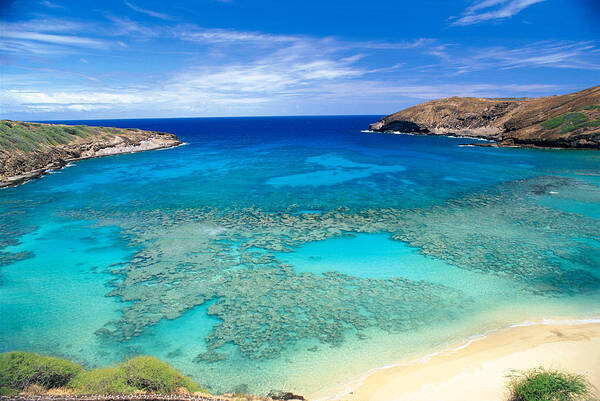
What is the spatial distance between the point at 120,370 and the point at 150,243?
14181mm

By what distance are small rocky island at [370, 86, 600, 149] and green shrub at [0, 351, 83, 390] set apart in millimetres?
89873

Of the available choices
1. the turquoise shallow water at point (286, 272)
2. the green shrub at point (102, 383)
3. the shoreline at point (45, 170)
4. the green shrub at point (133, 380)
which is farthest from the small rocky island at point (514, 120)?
the shoreline at point (45, 170)

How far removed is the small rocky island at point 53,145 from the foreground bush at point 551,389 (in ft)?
185

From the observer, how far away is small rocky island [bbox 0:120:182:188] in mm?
48084

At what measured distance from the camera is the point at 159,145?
8725cm

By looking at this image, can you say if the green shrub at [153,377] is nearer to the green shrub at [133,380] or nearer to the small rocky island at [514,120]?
the green shrub at [133,380]

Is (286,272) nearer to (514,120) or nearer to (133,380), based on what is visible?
(133,380)

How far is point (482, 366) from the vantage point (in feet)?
36.8

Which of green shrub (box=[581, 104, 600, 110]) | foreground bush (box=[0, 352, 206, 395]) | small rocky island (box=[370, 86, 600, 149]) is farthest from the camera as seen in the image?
green shrub (box=[581, 104, 600, 110])

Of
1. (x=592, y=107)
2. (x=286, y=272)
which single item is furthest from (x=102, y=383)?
(x=592, y=107)

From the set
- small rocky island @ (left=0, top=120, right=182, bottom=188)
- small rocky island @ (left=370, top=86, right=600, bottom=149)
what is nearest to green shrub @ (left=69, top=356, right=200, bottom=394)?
small rocky island @ (left=0, top=120, right=182, bottom=188)

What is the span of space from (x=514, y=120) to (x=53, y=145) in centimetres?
11193

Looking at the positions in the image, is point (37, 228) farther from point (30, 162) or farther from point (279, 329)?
point (30, 162)

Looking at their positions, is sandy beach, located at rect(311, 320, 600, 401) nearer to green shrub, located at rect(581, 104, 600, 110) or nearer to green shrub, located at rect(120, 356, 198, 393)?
green shrub, located at rect(120, 356, 198, 393)
